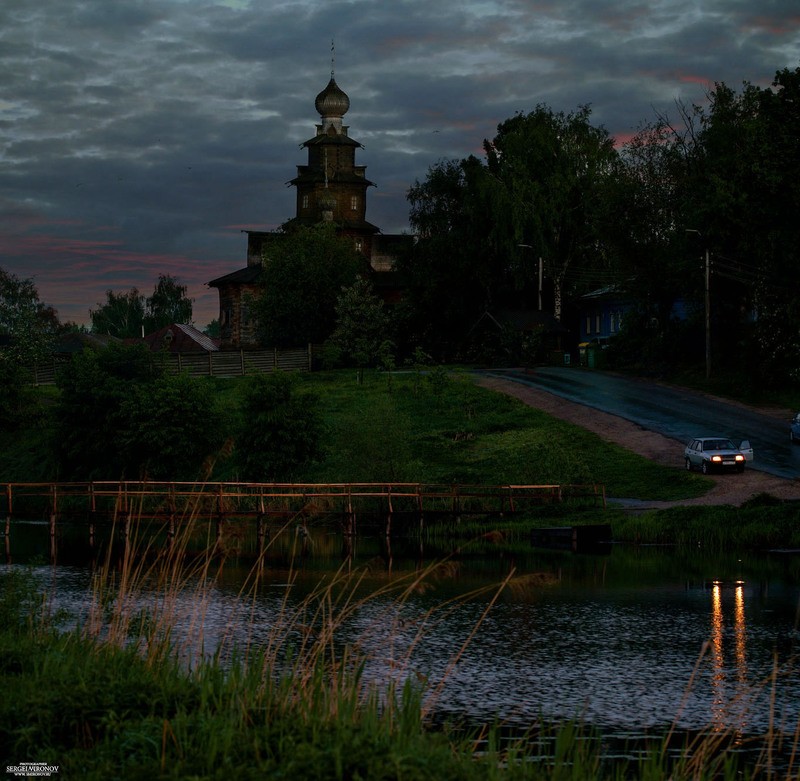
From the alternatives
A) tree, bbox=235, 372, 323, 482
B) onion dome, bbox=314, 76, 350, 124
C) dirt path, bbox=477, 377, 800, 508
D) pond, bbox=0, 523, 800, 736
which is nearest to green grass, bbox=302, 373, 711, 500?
dirt path, bbox=477, 377, 800, 508

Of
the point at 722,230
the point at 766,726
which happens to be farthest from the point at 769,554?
the point at 722,230

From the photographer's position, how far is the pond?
1719cm

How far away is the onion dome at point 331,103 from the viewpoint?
122m

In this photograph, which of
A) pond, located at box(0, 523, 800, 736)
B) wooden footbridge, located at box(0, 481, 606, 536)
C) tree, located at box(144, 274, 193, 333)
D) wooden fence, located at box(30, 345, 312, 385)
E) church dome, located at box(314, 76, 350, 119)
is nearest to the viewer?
pond, located at box(0, 523, 800, 736)

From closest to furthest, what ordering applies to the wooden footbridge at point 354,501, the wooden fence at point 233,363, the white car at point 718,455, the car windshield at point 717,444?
the wooden footbridge at point 354,501 < the white car at point 718,455 < the car windshield at point 717,444 < the wooden fence at point 233,363

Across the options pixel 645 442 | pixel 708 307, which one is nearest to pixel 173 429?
pixel 645 442

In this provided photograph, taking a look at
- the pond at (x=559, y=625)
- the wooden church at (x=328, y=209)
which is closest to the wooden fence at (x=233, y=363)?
the wooden church at (x=328, y=209)

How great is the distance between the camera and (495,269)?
9275 cm

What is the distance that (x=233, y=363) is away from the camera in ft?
290

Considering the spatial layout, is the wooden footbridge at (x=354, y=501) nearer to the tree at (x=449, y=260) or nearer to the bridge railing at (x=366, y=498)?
the bridge railing at (x=366, y=498)

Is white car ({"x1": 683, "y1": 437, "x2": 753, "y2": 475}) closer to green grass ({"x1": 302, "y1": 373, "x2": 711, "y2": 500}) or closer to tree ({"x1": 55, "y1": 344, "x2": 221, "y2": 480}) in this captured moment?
green grass ({"x1": 302, "y1": 373, "x2": 711, "y2": 500})

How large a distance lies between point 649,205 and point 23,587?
62.0 m

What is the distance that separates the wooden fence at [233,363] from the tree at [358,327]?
307 centimetres

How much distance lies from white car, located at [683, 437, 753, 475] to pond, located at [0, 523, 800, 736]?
37.8 feet
